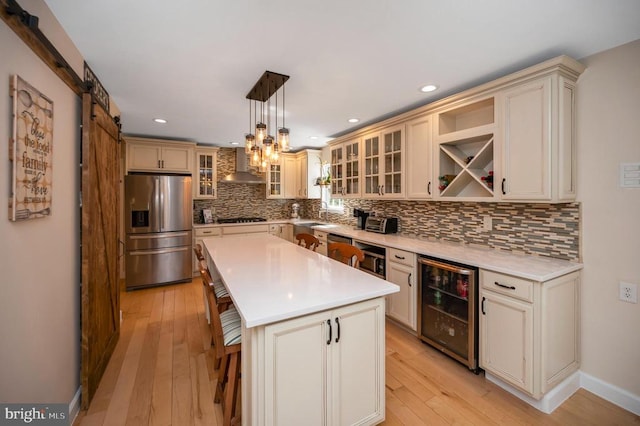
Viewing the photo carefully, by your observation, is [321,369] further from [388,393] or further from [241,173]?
[241,173]

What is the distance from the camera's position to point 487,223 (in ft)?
8.64

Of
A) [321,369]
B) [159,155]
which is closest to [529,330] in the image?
[321,369]

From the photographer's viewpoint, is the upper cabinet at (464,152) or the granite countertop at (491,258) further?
the upper cabinet at (464,152)

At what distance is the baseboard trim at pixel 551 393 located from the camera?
1.82 metres

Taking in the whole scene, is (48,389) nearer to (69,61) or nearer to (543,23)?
(69,61)

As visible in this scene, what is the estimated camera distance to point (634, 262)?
1828mm

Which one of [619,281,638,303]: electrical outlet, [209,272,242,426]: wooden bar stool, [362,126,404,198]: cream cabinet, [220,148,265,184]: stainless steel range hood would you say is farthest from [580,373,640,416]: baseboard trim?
[220,148,265,184]: stainless steel range hood

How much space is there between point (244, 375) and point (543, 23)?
Result: 254 cm

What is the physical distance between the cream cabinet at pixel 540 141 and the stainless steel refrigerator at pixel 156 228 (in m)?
4.30

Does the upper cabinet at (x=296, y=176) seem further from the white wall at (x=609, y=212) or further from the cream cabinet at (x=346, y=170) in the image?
the white wall at (x=609, y=212)

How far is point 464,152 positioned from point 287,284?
7.56 feet

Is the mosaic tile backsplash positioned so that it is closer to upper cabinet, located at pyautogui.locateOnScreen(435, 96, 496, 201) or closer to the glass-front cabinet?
upper cabinet, located at pyautogui.locateOnScreen(435, 96, 496, 201)

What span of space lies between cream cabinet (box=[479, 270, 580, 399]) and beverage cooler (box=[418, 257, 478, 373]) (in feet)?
0.25

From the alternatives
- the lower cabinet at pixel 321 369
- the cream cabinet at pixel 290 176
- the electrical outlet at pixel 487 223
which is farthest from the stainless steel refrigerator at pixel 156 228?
the electrical outlet at pixel 487 223
